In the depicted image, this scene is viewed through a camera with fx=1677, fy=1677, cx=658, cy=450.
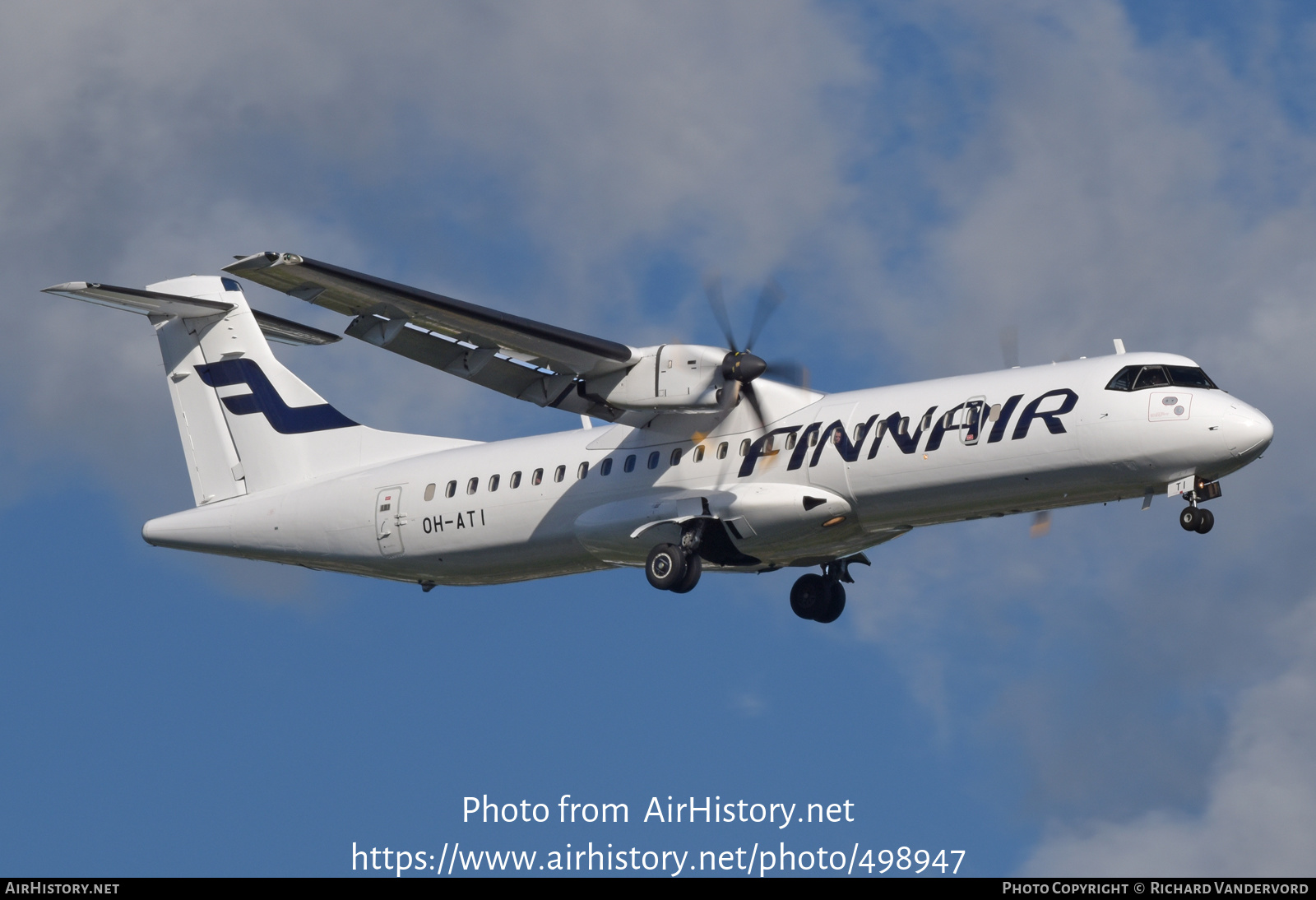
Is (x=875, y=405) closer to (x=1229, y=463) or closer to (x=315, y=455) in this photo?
(x=1229, y=463)

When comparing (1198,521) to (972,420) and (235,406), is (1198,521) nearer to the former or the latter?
(972,420)

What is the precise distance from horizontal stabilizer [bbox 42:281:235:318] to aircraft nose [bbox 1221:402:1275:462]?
13.6 metres

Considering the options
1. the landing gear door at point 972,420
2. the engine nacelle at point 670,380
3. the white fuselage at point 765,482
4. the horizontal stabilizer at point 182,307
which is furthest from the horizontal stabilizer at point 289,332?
the landing gear door at point 972,420

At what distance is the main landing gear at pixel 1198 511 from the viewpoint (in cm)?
1809

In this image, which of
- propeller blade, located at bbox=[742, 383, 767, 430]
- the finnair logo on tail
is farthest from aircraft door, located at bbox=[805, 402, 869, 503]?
the finnair logo on tail

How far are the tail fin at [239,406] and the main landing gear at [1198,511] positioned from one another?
10.2 meters

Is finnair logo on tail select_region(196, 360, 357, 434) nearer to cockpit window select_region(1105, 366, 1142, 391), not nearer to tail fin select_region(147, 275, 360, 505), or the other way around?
tail fin select_region(147, 275, 360, 505)

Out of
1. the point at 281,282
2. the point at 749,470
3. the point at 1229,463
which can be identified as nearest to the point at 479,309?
the point at 281,282

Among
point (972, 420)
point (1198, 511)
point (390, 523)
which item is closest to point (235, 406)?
point (390, 523)

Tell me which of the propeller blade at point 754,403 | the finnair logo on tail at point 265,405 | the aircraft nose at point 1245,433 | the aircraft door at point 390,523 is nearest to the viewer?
the aircraft nose at point 1245,433

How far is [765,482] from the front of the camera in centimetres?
2036

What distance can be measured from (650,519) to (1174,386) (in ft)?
21.1

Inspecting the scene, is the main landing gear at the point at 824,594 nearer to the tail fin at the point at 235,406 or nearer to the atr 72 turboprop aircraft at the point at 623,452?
the atr 72 turboprop aircraft at the point at 623,452

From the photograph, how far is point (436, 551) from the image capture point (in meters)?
22.4
